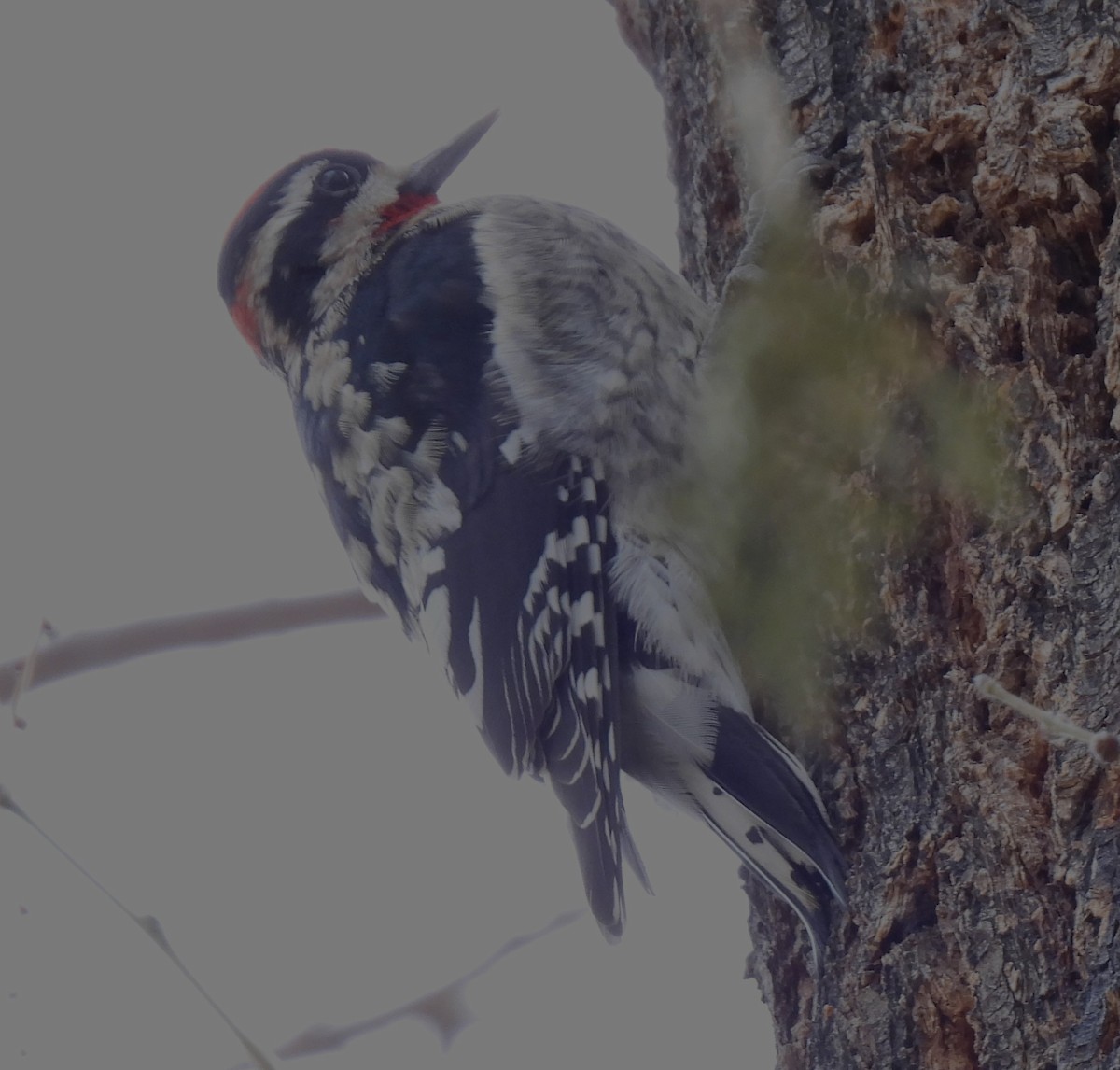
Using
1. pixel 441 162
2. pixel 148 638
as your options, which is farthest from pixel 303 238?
pixel 148 638

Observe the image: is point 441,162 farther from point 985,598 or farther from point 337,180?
point 985,598

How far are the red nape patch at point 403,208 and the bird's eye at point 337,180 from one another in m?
A: 0.10

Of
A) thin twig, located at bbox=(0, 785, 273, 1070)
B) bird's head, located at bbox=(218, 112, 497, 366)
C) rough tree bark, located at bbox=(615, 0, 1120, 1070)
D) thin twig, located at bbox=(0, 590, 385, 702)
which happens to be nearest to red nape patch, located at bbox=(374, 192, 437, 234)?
bird's head, located at bbox=(218, 112, 497, 366)

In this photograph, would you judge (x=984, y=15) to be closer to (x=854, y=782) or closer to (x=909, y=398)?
(x=909, y=398)

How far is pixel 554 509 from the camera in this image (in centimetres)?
238

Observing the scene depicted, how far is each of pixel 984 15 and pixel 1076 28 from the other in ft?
0.51

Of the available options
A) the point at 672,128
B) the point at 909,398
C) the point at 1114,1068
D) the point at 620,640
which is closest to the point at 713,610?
the point at 620,640

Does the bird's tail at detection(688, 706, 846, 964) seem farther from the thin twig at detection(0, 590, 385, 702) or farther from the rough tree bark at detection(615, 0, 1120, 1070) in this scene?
the thin twig at detection(0, 590, 385, 702)

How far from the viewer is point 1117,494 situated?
149 centimetres

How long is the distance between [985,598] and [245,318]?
2.07 metres

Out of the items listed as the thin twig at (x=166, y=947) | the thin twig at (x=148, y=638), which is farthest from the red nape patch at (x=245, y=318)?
the thin twig at (x=166, y=947)

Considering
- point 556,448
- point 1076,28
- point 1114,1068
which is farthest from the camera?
point 556,448

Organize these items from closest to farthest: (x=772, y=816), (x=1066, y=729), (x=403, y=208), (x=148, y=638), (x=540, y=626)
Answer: (x=1066, y=729)
(x=772, y=816)
(x=540, y=626)
(x=148, y=638)
(x=403, y=208)

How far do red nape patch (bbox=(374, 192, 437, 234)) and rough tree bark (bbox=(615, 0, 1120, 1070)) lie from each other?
131 cm
